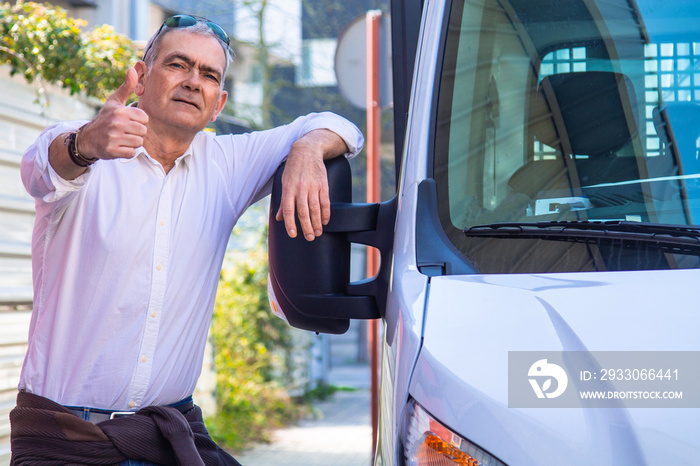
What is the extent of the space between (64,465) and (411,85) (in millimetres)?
1408

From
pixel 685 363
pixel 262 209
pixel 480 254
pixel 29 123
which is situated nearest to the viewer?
pixel 685 363

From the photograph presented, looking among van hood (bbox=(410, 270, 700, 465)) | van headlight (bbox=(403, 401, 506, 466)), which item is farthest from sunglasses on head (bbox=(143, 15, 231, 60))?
van headlight (bbox=(403, 401, 506, 466))

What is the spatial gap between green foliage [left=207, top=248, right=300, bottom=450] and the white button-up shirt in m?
5.75

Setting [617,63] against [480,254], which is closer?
[480,254]

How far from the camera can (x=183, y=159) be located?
2.54 m

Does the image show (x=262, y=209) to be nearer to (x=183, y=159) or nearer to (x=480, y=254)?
(x=183, y=159)

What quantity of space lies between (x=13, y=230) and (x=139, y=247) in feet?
→ 10.9

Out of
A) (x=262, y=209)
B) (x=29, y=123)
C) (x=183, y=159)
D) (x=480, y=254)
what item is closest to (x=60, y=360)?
(x=183, y=159)

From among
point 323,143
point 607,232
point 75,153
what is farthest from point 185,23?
point 607,232

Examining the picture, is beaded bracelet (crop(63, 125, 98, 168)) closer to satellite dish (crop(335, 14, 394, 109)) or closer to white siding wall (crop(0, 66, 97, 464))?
white siding wall (crop(0, 66, 97, 464))

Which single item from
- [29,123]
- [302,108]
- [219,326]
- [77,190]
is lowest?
[219,326]

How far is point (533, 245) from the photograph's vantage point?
5.78 ft

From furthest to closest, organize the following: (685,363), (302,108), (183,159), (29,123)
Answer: (302,108)
(29,123)
(183,159)
(685,363)

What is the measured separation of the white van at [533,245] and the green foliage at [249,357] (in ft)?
20.6
